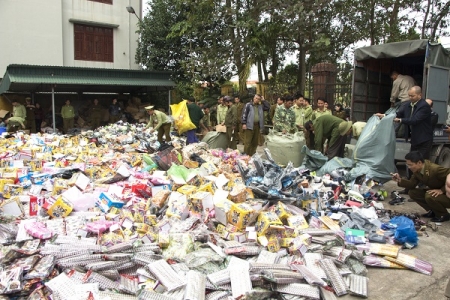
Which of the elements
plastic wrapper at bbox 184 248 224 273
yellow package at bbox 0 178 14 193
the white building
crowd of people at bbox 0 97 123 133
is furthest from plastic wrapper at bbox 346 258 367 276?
the white building

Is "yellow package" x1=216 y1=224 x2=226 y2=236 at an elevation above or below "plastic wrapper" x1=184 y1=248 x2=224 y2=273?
above

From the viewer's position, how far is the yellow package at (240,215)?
398cm

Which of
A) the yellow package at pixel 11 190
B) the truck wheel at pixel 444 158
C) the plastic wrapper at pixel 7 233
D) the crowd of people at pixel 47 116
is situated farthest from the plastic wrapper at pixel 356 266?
the crowd of people at pixel 47 116

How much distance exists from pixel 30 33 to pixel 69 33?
68.9 inches

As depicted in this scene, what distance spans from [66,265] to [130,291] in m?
0.61

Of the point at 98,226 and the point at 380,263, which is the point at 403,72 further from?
the point at 98,226

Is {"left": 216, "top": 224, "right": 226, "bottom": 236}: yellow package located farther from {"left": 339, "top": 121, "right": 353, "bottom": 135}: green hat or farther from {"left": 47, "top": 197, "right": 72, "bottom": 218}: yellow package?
{"left": 339, "top": 121, "right": 353, "bottom": 135}: green hat

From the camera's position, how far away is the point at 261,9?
12578mm

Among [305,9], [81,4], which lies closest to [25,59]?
[81,4]

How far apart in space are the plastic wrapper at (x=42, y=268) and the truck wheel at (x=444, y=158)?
690 centimetres

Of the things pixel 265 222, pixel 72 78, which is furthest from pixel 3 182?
pixel 72 78

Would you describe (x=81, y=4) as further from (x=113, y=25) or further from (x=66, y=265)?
(x=66, y=265)

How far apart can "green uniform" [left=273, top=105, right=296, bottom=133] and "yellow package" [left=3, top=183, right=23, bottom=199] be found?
195 inches

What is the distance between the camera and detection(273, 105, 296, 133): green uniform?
8.00 metres
